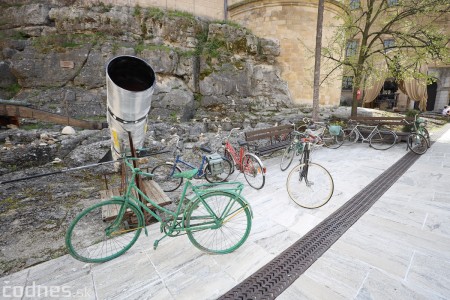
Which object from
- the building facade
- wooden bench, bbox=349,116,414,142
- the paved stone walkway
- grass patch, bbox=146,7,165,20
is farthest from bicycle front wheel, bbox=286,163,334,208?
grass patch, bbox=146,7,165,20

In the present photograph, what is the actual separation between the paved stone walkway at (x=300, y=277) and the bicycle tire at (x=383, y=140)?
467cm

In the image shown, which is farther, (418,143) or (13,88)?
(13,88)

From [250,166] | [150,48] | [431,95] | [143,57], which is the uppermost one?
[150,48]

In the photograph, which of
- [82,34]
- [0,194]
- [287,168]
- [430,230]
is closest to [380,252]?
[430,230]

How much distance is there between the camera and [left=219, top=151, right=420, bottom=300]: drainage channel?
7.65 feet

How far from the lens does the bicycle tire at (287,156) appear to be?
631 cm

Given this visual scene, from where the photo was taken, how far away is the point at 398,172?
580 centimetres

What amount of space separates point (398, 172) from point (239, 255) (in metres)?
5.38

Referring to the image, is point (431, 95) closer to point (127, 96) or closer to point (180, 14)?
point (180, 14)

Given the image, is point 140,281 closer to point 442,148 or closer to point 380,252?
point 380,252

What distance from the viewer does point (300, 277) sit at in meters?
2.49

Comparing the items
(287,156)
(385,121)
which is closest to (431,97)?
(385,121)

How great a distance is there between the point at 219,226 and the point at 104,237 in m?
1.82

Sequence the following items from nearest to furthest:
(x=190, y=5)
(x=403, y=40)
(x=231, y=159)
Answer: (x=231, y=159) < (x=403, y=40) < (x=190, y=5)
